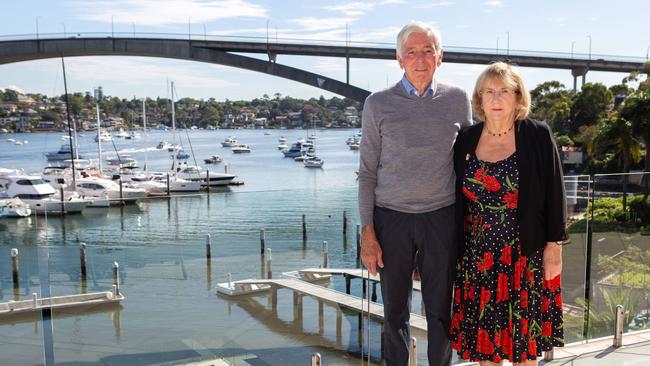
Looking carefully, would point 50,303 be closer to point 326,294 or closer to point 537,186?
point 326,294

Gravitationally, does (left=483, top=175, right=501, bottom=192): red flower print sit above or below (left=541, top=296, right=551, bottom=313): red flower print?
above

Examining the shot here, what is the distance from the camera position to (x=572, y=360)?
272 cm

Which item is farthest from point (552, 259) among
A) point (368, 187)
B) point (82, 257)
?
point (82, 257)

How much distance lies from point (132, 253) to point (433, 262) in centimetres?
150

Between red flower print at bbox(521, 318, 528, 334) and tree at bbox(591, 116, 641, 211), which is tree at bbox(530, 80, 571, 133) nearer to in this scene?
tree at bbox(591, 116, 641, 211)

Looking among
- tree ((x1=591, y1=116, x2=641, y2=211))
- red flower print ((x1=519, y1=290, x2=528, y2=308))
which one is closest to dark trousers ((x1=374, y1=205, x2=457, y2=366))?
red flower print ((x1=519, y1=290, x2=528, y2=308))

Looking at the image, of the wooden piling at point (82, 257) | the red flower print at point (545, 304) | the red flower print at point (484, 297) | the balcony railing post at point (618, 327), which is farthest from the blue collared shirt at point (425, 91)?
the balcony railing post at point (618, 327)

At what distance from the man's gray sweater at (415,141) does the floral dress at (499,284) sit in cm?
10

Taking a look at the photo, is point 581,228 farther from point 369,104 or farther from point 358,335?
point 369,104

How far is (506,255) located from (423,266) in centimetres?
27

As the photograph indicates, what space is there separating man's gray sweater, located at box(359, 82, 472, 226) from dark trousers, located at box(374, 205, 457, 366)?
0.15 feet

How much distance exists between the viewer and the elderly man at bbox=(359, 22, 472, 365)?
1.97 m

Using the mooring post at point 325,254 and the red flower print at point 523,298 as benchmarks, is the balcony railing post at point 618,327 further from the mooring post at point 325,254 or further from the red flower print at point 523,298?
the mooring post at point 325,254

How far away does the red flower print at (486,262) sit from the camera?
6.41 ft
